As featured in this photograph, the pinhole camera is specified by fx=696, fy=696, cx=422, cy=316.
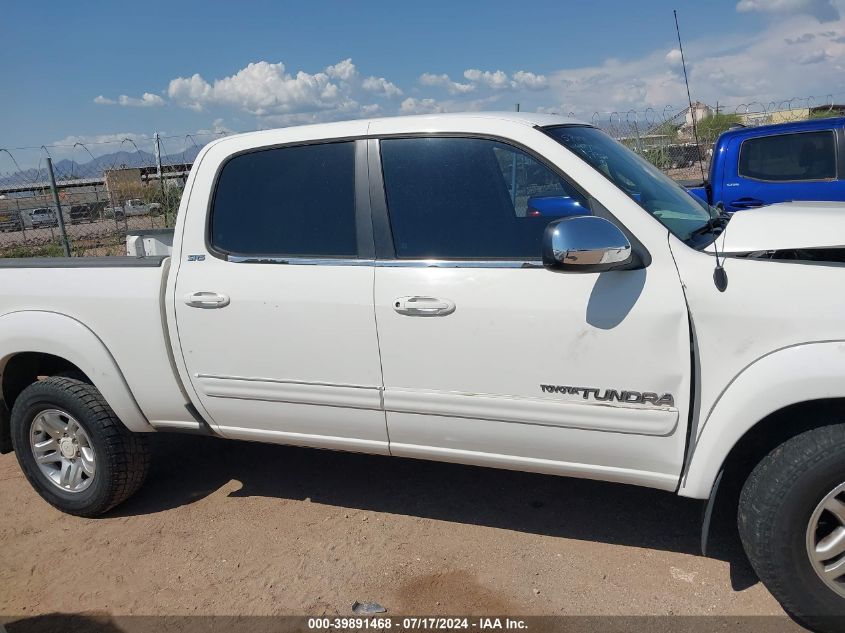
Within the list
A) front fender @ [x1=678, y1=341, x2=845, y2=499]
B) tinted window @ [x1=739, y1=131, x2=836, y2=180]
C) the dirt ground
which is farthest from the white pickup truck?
tinted window @ [x1=739, y1=131, x2=836, y2=180]

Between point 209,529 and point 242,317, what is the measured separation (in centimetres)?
126

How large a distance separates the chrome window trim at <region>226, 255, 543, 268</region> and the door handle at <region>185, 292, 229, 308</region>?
186mm

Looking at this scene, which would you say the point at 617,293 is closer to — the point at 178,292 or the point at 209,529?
the point at 178,292

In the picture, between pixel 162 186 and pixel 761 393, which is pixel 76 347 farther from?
pixel 162 186

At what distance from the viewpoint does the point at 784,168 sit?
759cm

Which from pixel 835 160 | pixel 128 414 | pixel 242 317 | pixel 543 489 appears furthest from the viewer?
pixel 835 160

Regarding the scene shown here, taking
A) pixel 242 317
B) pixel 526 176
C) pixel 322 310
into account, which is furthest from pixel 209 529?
pixel 526 176

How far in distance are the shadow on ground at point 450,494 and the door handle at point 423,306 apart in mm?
1302

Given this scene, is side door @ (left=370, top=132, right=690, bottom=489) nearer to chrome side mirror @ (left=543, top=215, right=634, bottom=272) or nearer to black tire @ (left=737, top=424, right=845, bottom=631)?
chrome side mirror @ (left=543, top=215, right=634, bottom=272)

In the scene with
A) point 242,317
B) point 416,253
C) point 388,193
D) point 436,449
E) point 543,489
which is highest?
point 388,193

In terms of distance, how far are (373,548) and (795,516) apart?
1866 millimetres

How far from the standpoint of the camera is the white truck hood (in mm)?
2424

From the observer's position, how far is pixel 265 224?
3.35 metres

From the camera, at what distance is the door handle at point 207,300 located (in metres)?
3.24
